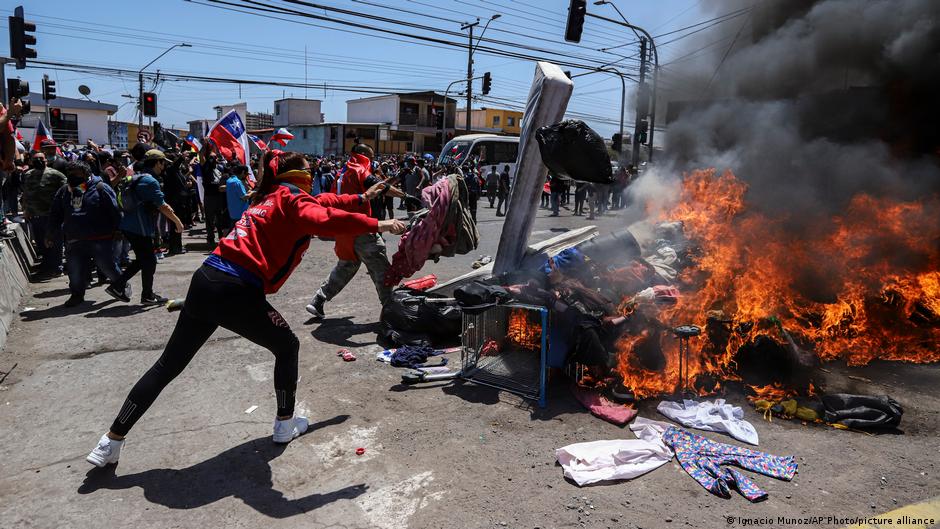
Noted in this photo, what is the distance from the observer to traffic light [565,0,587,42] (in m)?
15.1

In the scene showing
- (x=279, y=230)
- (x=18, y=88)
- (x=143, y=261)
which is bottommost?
(x=143, y=261)

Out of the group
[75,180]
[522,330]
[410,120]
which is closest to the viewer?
[522,330]

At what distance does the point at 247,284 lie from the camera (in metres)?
3.29

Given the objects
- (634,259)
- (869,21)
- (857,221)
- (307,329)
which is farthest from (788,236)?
(307,329)

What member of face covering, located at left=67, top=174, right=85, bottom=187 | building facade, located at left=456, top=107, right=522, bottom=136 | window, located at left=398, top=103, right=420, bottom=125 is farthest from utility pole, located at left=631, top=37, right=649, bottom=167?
building facade, located at left=456, top=107, right=522, bottom=136

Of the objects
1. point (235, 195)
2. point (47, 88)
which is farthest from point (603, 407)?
point (47, 88)

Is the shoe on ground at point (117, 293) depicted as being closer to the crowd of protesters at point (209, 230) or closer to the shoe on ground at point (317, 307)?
the crowd of protesters at point (209, 230)

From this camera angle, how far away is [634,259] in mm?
6121

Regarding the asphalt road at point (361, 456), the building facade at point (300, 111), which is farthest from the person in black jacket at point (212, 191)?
the building facade at point (300, 111)

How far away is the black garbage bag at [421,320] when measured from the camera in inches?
224

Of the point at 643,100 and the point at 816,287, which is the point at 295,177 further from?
the point at 643,100

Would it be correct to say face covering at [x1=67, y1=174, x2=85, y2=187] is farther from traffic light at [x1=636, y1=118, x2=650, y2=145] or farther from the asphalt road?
traffic light at [x1=636, y1=118, x2=650, y2=145]

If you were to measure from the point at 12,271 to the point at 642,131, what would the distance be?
2014 centimetres

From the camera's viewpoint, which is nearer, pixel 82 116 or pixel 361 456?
pixel 361 456
